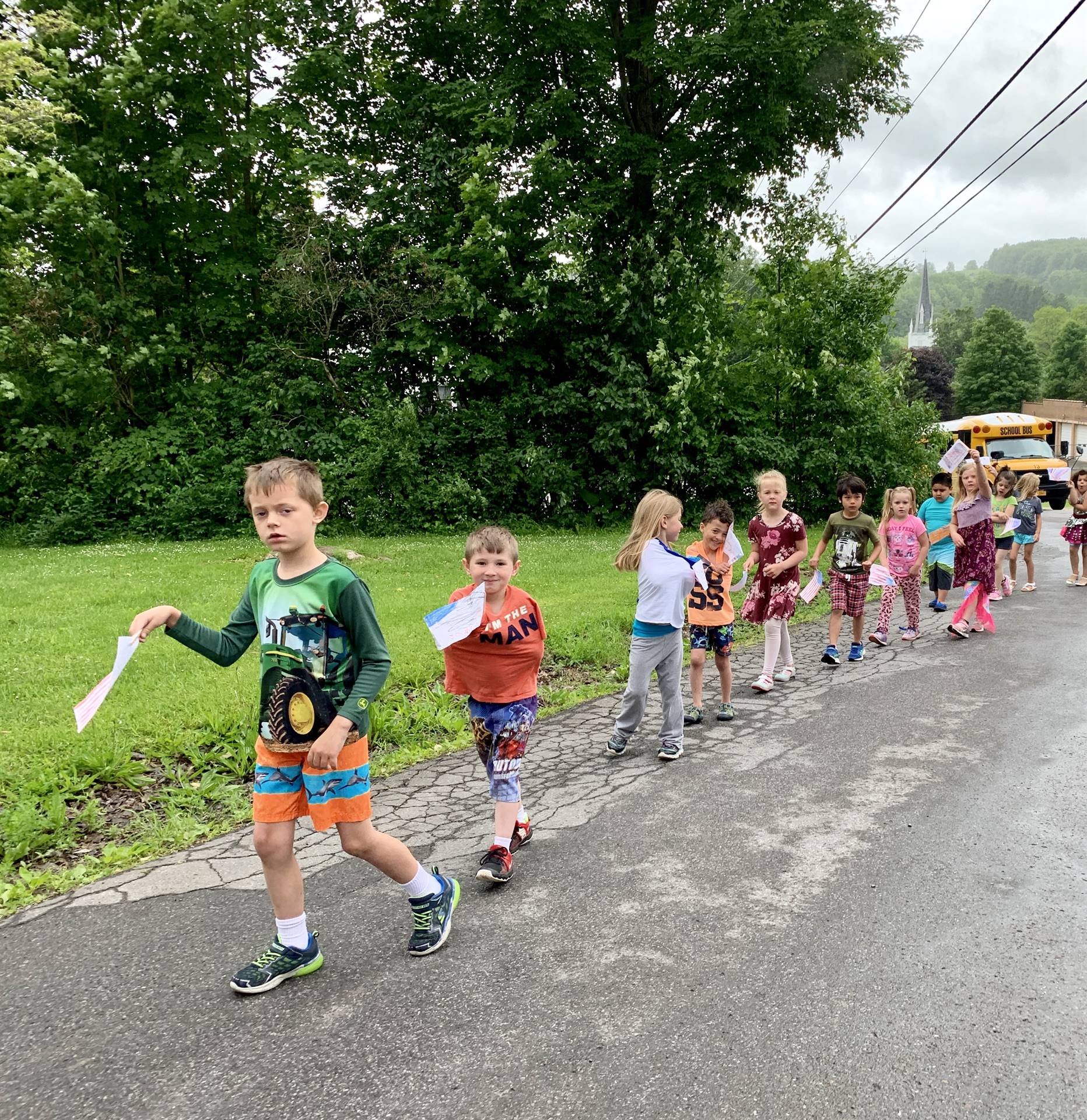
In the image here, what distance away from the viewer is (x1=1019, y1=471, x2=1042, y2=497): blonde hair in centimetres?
1215

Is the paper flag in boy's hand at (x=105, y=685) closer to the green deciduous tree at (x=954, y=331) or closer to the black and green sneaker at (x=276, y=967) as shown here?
the black and green sneaker at (x=276, y=967)

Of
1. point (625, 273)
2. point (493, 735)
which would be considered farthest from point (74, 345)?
point (493, 735)

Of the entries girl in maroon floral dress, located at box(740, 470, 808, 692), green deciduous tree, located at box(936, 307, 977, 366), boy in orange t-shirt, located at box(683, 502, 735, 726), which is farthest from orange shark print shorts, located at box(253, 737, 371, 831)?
green deciduous tree, located at box(936, 307, 977, 366)

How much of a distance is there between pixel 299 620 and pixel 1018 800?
379cm

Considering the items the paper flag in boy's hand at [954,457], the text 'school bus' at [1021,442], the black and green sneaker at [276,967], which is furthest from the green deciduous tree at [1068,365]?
the black and green sneaker at [276,967]

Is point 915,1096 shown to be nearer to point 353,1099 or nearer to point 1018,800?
point 353,1099

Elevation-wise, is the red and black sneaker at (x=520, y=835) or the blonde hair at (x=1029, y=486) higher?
the blonde hair at (x=1029, y=486)

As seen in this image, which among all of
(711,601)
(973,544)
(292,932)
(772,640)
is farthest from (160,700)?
(973,544)

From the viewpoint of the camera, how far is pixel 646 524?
211 inches

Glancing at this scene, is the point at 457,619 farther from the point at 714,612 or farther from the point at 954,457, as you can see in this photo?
the point at 954,457

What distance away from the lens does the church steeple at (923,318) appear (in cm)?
13912

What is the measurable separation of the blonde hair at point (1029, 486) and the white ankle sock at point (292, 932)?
1210 centimetres

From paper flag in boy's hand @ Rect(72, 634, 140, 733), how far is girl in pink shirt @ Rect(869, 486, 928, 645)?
7.36 m

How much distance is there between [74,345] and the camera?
55.6ft
